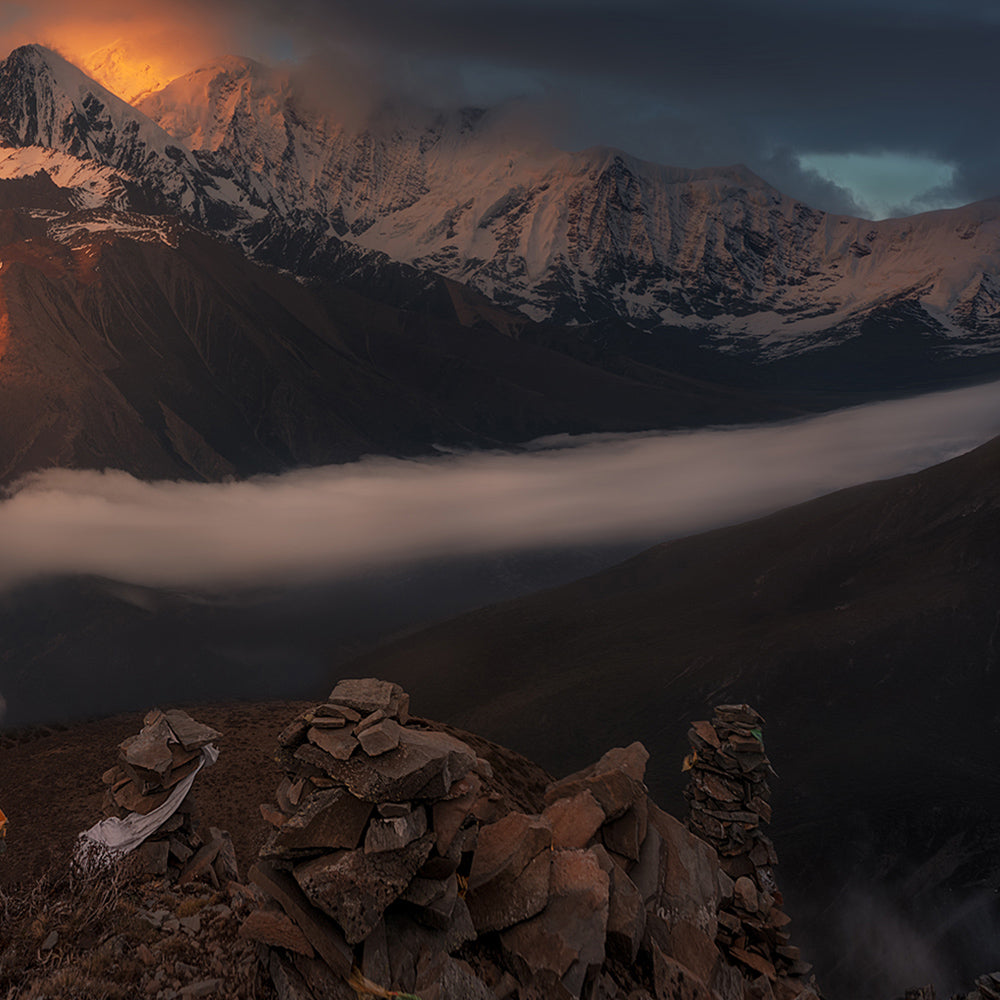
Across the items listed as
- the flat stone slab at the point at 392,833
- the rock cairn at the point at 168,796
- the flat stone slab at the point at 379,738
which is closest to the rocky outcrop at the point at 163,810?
the rock cairn at the point at 168,796

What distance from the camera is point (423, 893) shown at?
12.5 metres

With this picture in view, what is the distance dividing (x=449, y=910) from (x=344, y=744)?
346 centimetres

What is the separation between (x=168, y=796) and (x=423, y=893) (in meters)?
11.0

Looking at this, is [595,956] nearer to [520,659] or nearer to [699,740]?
[699,740]

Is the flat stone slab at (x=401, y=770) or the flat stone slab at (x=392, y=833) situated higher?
the flat stone slab at (x=401, y=770)

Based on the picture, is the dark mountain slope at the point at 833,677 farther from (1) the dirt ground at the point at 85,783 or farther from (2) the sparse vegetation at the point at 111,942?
(2) the sparse vegetation at the point at 111,942

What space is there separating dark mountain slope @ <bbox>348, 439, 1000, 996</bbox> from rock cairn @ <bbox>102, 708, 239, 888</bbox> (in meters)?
54.0

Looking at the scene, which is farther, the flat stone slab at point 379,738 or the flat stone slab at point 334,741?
the flat stone slab at point 334,741

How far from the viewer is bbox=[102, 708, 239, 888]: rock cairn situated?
19078 mm

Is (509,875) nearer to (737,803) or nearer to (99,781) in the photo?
(737,803)

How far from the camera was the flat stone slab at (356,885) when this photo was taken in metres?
11.8

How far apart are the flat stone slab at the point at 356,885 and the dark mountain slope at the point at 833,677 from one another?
57.5 meters

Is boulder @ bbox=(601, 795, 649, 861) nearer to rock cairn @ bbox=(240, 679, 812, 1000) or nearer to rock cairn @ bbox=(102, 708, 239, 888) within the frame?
rock cairn @ bbox=(240, 679, 812, 1000)

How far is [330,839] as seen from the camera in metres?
12.4
